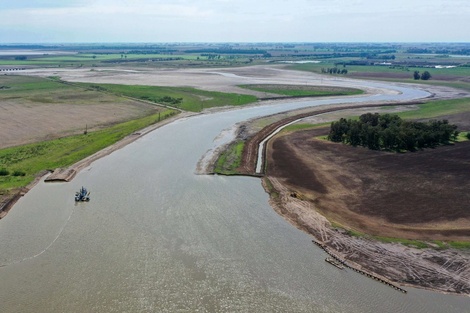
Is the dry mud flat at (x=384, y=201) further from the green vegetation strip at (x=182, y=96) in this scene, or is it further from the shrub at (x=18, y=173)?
the green vegetation strip at (x=182, y=96)

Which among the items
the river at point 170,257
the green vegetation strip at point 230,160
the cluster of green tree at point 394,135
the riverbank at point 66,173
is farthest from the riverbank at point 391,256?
the riverbank at point 66,173

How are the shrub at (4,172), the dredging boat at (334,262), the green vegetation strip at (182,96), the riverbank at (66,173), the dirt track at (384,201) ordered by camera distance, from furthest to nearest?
1. the green vegetation strip at (182,96)
2. the shrub at (4,172)
3. the riverbank at (66,173)
4. the dirt track at (384,201)
5. the dredging boat at (334,262)

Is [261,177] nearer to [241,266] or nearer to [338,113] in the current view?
[241,266]

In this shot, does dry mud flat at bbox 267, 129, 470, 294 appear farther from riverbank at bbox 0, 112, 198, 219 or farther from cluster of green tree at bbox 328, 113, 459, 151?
riverbank at bbox 0, 112, 198, 219

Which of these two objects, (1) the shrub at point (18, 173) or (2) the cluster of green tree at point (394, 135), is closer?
(1) the shrub at point (18, 173)

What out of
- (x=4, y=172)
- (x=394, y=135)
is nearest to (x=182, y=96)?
(x=394, y=135)
